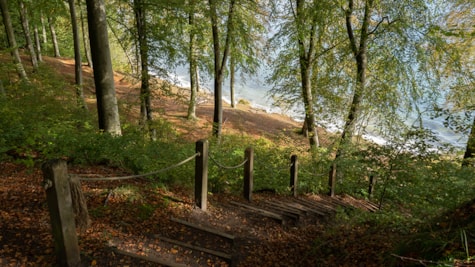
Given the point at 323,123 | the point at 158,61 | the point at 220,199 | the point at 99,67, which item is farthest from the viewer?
the point at 323,123

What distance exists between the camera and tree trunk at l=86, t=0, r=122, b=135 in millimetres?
5754

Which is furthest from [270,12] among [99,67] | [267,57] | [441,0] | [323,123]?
[99,67]

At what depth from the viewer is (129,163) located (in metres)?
5.84

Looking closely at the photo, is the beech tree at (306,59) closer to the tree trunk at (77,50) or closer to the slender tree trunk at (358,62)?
the slender tree trunk at (358,62)

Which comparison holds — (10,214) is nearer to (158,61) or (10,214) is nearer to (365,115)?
(158,61)

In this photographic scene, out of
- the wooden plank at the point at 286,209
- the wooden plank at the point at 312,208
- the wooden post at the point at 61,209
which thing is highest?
the wooden post at the point at 61,209

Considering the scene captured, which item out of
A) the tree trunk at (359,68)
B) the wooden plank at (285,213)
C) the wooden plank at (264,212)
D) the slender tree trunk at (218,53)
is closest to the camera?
the wooden plank at (264,212)

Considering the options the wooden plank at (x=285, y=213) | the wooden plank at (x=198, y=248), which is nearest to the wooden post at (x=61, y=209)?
the wooden plank at (x=198, y=248)

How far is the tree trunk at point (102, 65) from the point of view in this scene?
5.75m

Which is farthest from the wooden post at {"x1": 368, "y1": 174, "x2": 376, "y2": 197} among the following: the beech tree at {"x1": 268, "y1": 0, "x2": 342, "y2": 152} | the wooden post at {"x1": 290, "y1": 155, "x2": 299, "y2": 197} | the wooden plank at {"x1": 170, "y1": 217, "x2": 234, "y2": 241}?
the wooden plank at {"x1": 170, "y1": 217, "x2": 234, "y2": 241}

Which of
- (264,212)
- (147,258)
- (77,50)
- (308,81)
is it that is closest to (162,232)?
(147,258)

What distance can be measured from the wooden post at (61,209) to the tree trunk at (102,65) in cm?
403

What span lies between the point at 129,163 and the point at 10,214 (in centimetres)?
262

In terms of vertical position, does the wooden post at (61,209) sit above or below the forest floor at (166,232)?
above
